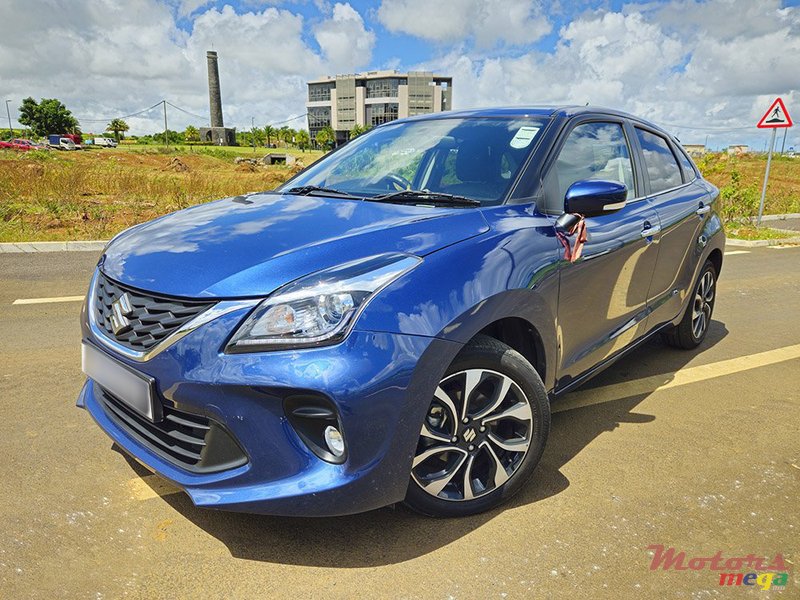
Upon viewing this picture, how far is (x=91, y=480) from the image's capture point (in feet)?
8.71

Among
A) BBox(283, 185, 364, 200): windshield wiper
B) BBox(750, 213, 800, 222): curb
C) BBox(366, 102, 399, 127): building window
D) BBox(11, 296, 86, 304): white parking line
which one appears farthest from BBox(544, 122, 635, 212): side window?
BBox(366, 102, 399, 127): building window

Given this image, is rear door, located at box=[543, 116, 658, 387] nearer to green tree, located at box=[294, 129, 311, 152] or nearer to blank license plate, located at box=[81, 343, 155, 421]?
blank license plate, located at box=[81, 343, 155, 421]

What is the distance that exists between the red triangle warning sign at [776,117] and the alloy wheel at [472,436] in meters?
11.5

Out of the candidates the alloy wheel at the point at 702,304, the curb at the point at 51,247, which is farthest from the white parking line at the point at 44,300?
the alloy wheel at the point at 702,304

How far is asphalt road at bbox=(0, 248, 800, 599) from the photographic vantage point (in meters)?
2.07

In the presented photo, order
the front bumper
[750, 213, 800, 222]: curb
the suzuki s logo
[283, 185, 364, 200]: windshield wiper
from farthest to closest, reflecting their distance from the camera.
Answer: [750, 213, 800, 222]: curb, [283, 185, 364, 200]: windshield wiper, the suzuki s logo, the front bumper

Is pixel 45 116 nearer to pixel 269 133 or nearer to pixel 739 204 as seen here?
pixel 269 133

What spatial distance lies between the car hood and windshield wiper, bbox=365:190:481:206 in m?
0.11

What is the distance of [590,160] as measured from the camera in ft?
10.5

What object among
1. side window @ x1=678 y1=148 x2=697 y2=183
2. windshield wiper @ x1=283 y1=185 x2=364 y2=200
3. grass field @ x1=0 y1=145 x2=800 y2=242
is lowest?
grass field @ x1=0 y1=145 x2=800 y2=242

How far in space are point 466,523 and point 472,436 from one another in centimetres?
37

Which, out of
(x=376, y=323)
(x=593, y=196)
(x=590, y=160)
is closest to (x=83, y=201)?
(x=590, y=160)

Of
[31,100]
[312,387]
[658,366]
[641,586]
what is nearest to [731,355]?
[658,366]

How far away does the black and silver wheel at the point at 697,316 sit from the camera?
4.46 m
